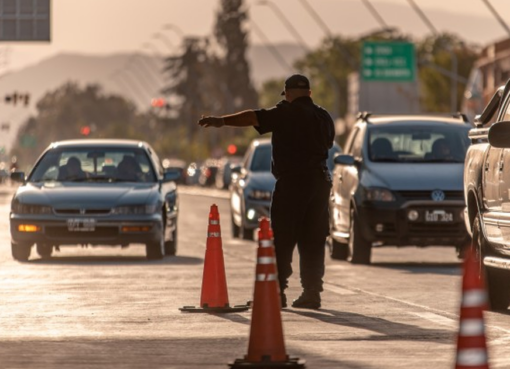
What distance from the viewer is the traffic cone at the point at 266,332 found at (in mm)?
10664

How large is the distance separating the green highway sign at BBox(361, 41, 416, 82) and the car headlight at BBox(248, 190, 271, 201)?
53.7 m

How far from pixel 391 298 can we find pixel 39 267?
21.6 feet

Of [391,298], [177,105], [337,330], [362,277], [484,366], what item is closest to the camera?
[484,366]

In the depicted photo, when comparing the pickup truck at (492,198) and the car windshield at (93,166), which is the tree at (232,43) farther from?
the pickup truck at (492,198)

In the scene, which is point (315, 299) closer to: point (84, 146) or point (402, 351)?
point (402, 351)

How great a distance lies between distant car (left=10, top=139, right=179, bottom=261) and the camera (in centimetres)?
2347

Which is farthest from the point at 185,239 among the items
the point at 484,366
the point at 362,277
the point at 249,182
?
the point at 484,366

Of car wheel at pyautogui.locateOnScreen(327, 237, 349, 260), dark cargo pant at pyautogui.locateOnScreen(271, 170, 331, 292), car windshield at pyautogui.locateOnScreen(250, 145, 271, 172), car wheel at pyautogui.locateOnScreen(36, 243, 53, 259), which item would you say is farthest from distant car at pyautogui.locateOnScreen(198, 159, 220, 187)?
dark cargo pant at pyautogui.locateOnScreen(271, 170, 331, 292)

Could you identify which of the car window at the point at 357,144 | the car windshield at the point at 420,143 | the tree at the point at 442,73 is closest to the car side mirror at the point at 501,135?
the car windshield at the point at 420,143

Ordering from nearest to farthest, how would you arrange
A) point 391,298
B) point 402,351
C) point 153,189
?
point 402,351, point 391,298, point 153,189

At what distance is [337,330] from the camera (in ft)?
43.8

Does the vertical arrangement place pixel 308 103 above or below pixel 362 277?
above

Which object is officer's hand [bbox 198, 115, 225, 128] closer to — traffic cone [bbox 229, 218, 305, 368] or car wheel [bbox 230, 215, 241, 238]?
traffic cone [bbox 229, 218, 305, 368]

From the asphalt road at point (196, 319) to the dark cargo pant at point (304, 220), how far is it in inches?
15.5
